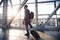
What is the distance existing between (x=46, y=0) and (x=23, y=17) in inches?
14.7

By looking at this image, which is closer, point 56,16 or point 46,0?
point 46,0

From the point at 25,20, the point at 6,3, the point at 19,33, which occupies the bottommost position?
the point at 19,33

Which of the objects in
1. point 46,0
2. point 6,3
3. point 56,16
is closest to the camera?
point 6,3

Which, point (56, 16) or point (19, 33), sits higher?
point (56, 16)

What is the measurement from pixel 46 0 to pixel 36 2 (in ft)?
0.49

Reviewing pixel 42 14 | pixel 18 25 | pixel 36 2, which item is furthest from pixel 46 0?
pixel 18 25

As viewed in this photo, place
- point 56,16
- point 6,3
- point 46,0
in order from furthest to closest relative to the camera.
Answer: point 56,16
point 46,0
point 6,3

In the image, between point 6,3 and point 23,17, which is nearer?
point 6,3

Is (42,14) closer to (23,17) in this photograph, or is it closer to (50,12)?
(50,12)

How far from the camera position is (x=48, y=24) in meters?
2.08

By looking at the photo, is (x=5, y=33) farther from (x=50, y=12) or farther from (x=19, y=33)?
(x=50, y=12)

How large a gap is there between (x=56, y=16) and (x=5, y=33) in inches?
44.2

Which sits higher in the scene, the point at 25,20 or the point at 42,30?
the point at 25,20

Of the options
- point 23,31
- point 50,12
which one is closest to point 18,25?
point 23,31
